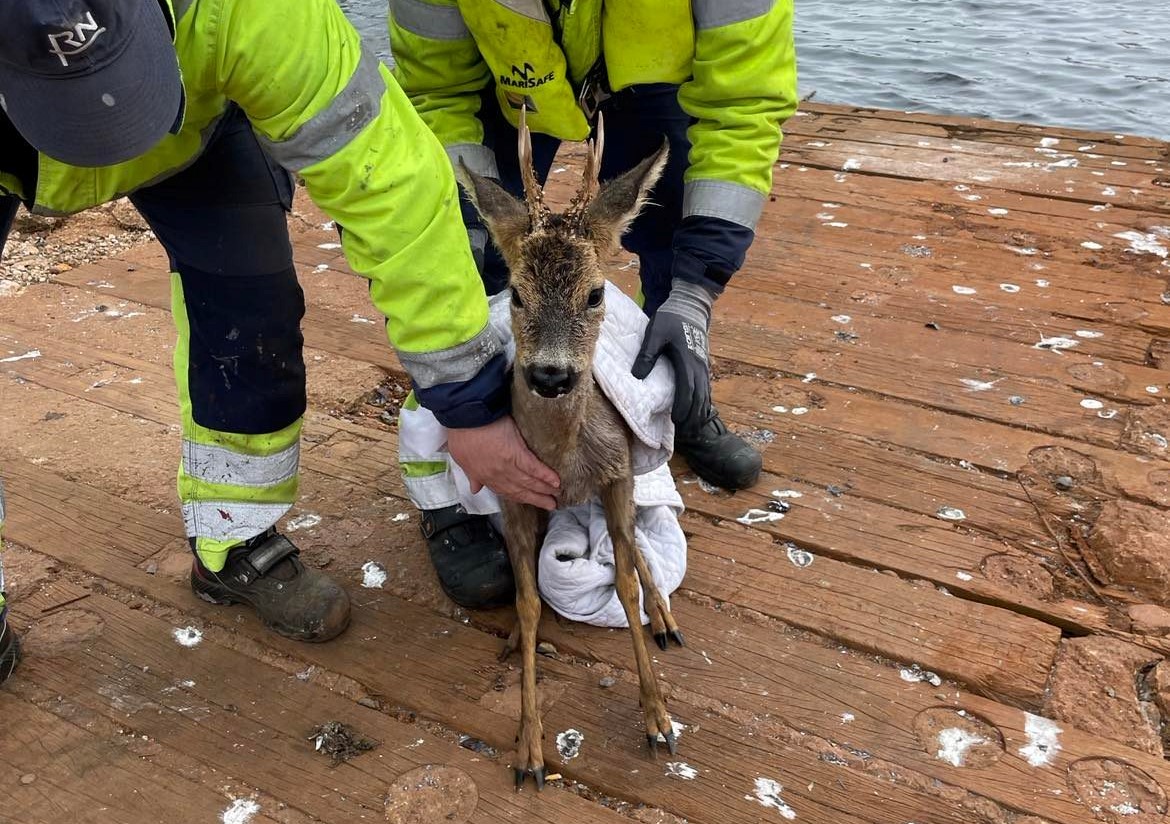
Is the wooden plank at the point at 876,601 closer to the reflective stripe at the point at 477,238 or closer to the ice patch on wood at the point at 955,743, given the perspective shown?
the ice patch on wood at the point at 955,743

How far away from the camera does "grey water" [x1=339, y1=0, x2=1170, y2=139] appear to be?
9535 millimetres

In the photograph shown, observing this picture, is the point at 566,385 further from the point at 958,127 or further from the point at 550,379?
the point at 958,127

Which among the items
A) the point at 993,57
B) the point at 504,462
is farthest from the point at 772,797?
the point at 993,57

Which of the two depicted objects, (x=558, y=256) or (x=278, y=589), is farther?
(x=278, y=589)

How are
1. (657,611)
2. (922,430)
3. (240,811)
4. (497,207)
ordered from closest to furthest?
1. (240,811)
2. (497,207)
3. (657,611)
4. (922,430)

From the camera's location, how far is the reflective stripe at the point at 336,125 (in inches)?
85.7

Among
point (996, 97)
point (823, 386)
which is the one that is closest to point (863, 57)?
point (996, 97)

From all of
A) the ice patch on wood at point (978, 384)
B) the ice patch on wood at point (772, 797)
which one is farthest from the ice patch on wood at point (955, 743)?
the ice patch on wood at point (978, 384)

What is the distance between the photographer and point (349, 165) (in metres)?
2.22

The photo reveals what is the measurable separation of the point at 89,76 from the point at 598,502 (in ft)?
5.87

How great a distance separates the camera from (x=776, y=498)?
10.9 feet

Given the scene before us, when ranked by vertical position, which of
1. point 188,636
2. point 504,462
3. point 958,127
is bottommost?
point 958,127

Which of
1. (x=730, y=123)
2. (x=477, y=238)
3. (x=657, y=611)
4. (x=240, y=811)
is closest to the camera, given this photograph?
(x=240, y=811)

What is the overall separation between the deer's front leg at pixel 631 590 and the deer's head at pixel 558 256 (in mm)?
379
